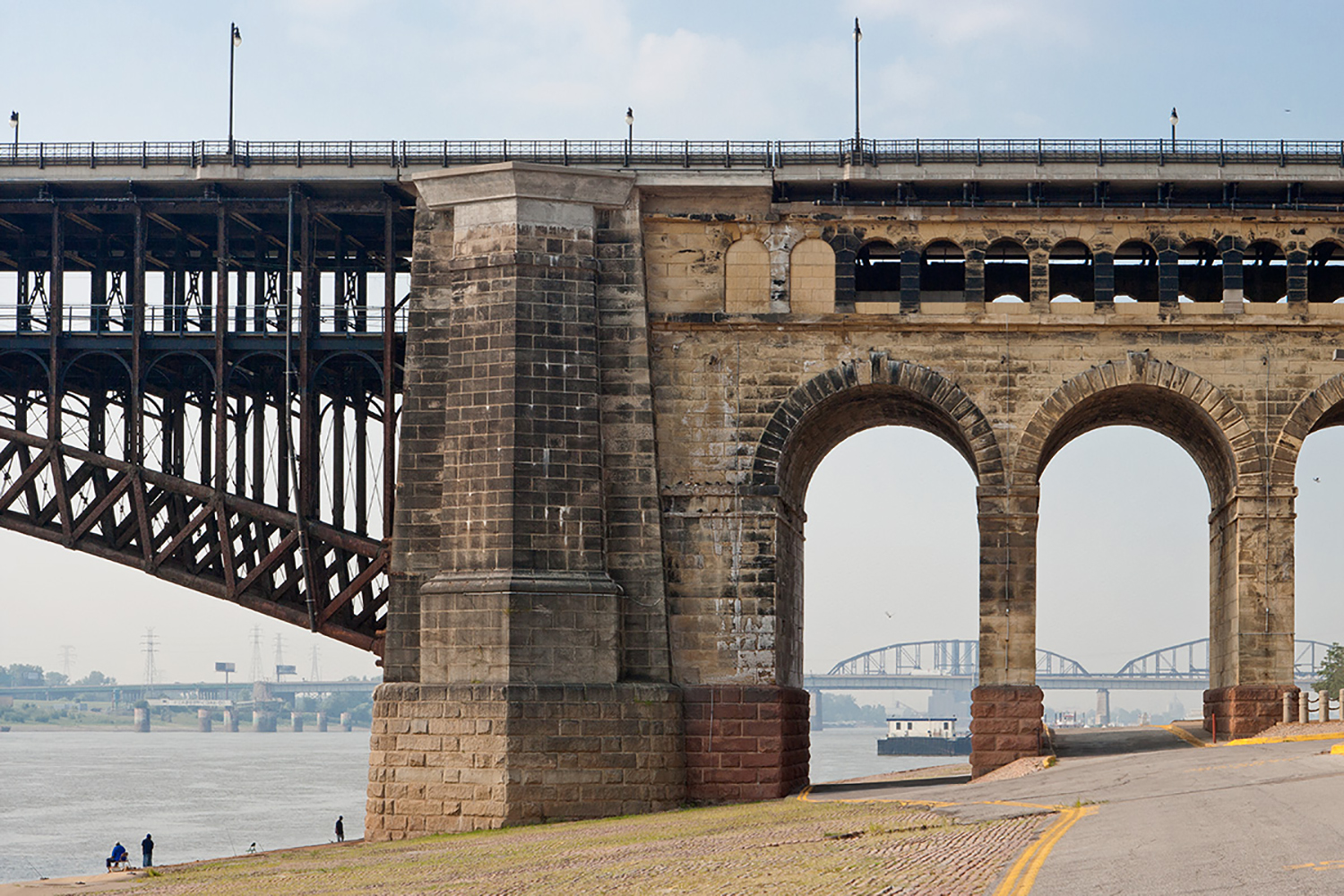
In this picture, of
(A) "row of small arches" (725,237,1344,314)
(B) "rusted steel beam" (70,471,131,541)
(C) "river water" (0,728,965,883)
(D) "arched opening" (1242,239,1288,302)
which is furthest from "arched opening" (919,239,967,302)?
(C) "river water" (0,728,965,883)

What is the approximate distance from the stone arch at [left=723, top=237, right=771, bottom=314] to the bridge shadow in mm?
14594

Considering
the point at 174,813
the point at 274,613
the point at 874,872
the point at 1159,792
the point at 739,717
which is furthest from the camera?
the point at 174,813

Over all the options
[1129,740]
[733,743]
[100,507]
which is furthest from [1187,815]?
[100,507]

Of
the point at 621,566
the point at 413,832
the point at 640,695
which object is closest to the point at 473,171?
the point at 621,566

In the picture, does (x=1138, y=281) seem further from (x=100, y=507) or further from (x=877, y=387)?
(x=100, y=507)

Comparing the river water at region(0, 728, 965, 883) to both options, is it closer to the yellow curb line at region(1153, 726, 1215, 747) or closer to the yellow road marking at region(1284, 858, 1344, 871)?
the yellow curb line at region(1153, 726, 1215, 747)

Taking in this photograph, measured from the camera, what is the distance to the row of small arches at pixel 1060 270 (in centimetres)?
4366

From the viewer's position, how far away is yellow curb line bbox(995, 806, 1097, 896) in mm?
19328

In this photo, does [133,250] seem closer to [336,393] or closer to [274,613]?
[336,393]

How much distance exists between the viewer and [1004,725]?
4194 centimetres

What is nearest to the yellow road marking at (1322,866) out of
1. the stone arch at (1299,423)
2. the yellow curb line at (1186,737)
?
the yellow curb line at (1186,737)

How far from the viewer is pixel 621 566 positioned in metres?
41.5

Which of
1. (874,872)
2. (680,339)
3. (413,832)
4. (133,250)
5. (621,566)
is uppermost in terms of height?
(133,250)

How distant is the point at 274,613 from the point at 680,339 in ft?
50.3
